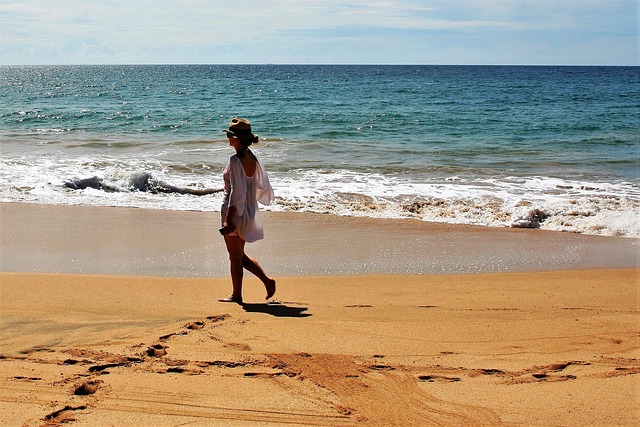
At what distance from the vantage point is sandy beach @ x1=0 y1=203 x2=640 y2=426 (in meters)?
3.59

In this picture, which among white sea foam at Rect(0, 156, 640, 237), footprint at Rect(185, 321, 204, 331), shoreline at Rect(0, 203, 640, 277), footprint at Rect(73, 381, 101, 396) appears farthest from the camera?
white sea foam at Rect(0, 156, 640, 237)

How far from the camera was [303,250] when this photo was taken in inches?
317

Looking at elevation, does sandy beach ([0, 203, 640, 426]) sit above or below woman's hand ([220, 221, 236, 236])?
below

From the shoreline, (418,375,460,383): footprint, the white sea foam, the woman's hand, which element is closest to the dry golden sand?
(418,375,460,383): footprint

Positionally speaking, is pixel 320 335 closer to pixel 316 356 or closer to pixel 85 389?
pixel 316 356

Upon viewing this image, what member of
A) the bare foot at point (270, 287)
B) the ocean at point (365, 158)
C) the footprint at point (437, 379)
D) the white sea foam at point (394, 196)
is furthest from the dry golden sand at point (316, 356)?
the ocean at point (365, 158)

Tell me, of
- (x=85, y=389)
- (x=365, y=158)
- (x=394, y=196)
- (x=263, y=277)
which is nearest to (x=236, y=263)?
(x=263, y=277)

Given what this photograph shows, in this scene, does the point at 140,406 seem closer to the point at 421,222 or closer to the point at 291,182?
the point at 421,222

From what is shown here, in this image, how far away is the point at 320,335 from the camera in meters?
4.71

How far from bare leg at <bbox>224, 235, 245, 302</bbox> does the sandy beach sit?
0.75ft

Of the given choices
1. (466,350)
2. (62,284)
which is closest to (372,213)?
(62,284)

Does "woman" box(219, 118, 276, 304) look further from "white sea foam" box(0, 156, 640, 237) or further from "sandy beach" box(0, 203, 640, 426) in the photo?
"white sea foam" box(0, 156, 640, 237)

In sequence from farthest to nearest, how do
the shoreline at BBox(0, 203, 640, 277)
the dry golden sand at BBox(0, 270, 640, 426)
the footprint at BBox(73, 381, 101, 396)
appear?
the shoreline at BBox(0, 203, 640, 277) < the footprint at BBox(73, 381, 101, 396) < the dry golden sand at BBox(0, 270, 640, 426)

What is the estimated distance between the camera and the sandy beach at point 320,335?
359 centimetres
